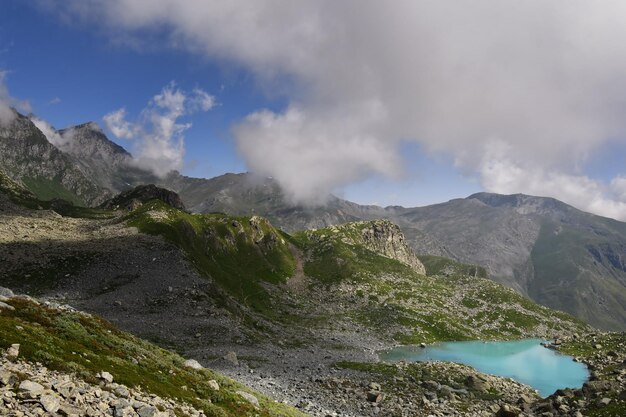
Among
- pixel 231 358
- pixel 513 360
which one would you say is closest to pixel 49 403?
pixel 231 358

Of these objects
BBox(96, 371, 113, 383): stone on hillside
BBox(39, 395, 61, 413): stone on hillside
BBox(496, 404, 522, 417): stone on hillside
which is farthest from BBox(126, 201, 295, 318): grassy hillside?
BBox(39, 395, 61, 413): stone on hillside

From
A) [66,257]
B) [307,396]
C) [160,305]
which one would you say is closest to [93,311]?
[160,305]

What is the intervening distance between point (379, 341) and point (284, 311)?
1496 inches

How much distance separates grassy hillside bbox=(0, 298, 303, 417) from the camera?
22.7 m

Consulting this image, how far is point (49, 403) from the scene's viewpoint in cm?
1673

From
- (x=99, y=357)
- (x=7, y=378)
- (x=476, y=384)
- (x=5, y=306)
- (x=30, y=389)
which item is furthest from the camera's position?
(x=476, y=384)

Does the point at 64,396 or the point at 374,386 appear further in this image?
the point at 374,386

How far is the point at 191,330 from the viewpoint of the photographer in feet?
285

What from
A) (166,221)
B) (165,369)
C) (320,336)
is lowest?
(320,336)

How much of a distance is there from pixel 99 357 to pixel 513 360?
468 feet

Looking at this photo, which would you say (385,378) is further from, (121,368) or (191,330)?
(121,368)

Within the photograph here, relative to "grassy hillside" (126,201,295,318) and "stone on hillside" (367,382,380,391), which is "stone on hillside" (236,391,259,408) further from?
"grassy hillside" (126,201,295,318)

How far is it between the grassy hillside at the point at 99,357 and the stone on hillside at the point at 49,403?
472 cm

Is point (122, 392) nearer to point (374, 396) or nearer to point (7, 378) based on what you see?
point (7, 378)
